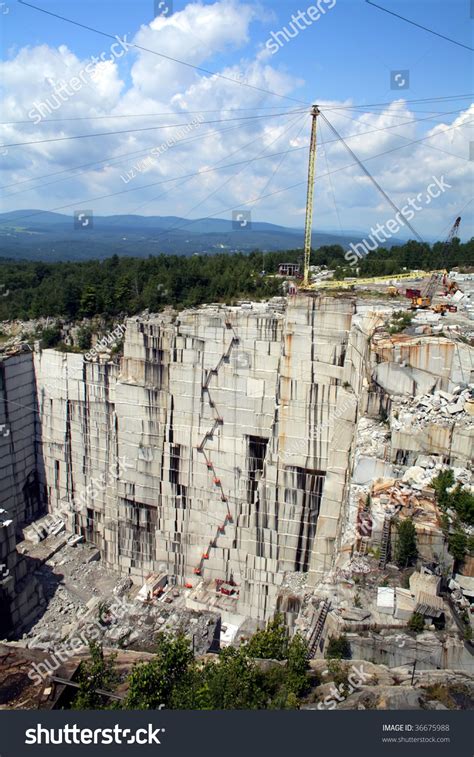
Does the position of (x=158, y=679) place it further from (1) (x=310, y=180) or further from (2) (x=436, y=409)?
(1) (x=310, y=180)

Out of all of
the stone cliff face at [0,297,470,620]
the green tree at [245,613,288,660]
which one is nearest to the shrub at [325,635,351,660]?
the green tree at [245,613,288,660]

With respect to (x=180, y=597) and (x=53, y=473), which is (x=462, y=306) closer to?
(x=180, y=597)

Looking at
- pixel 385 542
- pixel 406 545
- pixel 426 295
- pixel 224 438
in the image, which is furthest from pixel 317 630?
pixel 426 295

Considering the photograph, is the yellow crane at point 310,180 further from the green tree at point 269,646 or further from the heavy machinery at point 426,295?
the green tree at point 269,646

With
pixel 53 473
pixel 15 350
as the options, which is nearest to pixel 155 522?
pixel 53 473

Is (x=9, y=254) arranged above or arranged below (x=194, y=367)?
above
